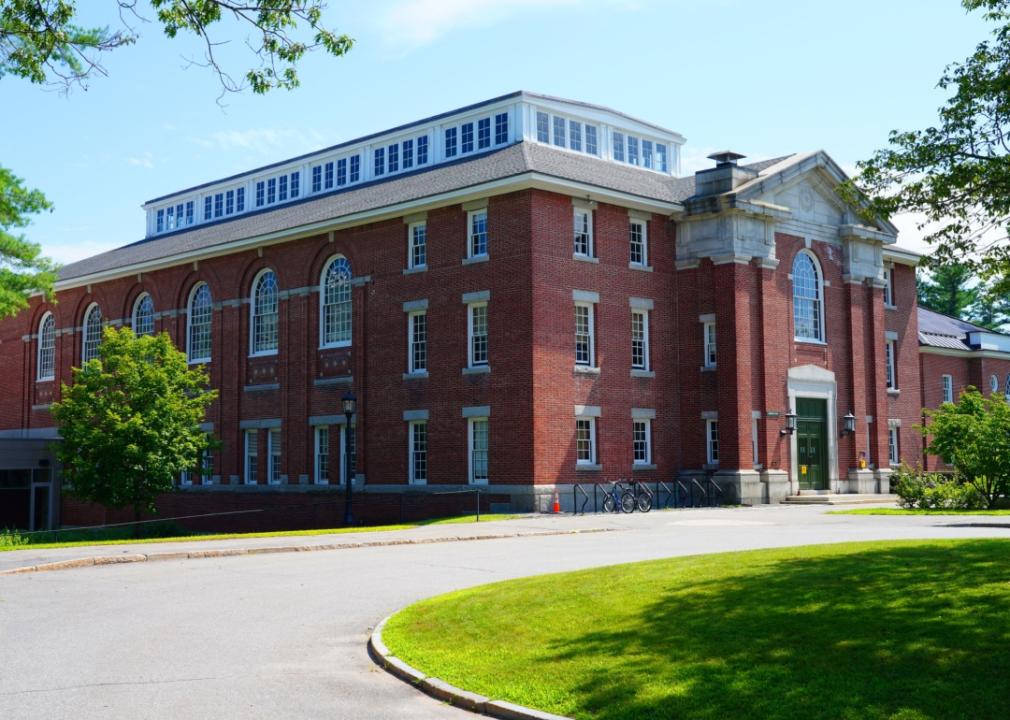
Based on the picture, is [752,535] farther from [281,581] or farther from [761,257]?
[761,257]

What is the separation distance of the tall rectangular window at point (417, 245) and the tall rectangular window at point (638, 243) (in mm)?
6834

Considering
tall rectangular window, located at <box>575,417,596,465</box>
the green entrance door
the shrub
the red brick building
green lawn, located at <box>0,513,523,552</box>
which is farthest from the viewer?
the green entrance door

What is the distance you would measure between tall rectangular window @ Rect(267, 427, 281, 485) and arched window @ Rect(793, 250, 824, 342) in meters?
19.3

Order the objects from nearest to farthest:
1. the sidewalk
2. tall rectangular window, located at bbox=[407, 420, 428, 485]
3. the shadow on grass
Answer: the shadow on grass < the sidewalk < tall rectangular window, located at bbox=[407, 420, 428, 485]

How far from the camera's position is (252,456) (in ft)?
140

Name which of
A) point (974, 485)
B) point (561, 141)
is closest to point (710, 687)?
point (974, 485)

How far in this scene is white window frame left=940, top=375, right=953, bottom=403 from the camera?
174ft

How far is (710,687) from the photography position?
834cm

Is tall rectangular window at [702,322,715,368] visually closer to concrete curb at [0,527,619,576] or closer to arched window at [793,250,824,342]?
arched window at [793,250,824,342]

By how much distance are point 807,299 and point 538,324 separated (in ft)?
40.8

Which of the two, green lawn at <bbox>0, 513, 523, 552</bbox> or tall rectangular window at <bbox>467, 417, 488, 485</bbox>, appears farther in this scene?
tall rectangular window at <bbox>467, 417, 488, 485</bbox>

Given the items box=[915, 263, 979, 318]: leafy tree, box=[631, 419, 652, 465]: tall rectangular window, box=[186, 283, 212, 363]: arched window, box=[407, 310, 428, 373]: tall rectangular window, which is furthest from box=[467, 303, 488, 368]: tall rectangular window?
box=[915, 263, 979, 318]: leafy tree

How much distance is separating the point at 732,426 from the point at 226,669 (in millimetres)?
28302

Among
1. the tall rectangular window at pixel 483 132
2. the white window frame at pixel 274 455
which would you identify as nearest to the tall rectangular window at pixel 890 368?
the tall rectangular window at pixel 483 132
